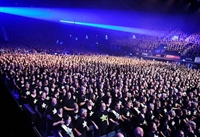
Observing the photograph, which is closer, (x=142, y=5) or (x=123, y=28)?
(x=142, y=5)

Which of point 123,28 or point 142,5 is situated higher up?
point 142,5

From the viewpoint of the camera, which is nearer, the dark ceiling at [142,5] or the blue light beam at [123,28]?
the dark ceiling at [142,5]

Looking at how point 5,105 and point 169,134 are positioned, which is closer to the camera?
point 5,105

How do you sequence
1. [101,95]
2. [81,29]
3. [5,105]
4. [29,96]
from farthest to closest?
[81,29]
[101,95]
[29,96]
[5,105]

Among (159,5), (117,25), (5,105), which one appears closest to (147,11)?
(159,5)

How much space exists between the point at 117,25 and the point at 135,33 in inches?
162

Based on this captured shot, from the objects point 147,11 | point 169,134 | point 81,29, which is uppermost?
point 147,11

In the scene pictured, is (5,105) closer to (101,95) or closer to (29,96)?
(29,96)

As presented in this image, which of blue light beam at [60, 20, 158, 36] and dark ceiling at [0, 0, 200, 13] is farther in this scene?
blue light beam at [60, 20, 158, 36]

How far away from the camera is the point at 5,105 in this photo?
12.3 ft

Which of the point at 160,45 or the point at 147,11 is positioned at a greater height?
the point at 147,11

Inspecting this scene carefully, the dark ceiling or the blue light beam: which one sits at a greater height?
the dark ceiling

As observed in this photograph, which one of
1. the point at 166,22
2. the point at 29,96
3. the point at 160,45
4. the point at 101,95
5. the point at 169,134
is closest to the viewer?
the point at 169,134

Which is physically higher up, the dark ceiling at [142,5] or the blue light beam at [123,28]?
the dark ceiling at [142,5]
